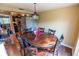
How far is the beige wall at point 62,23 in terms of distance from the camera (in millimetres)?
1202

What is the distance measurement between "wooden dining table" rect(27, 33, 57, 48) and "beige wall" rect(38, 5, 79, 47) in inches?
2.9

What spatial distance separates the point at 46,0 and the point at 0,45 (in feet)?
2.09

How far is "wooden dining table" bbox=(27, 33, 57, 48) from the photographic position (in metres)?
1.22

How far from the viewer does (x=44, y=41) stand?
123cm

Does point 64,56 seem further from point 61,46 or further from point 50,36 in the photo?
point 50,36

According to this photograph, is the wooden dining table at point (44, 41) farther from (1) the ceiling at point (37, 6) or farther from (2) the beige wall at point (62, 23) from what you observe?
(1) the ceiling at point (37, 6)

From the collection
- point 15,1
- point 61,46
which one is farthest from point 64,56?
point 15,1

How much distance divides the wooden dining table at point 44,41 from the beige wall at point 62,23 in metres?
0.07

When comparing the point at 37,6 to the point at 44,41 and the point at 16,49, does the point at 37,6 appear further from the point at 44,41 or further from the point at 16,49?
the point at 16,49

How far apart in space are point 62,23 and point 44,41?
255 millimetres

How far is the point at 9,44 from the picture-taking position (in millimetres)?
1218

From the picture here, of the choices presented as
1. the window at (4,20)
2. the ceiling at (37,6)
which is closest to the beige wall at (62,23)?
the ceiling at (37,6)

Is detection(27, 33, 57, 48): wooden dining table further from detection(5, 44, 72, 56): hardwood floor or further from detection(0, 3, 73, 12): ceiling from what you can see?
detection(0, 3, 73, 12): ceiling

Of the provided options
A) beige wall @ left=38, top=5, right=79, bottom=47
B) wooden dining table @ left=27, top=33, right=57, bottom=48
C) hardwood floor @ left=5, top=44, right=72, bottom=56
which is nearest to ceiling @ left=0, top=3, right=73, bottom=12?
beige wall @ left=38, top=5, right=79, bottom=47
